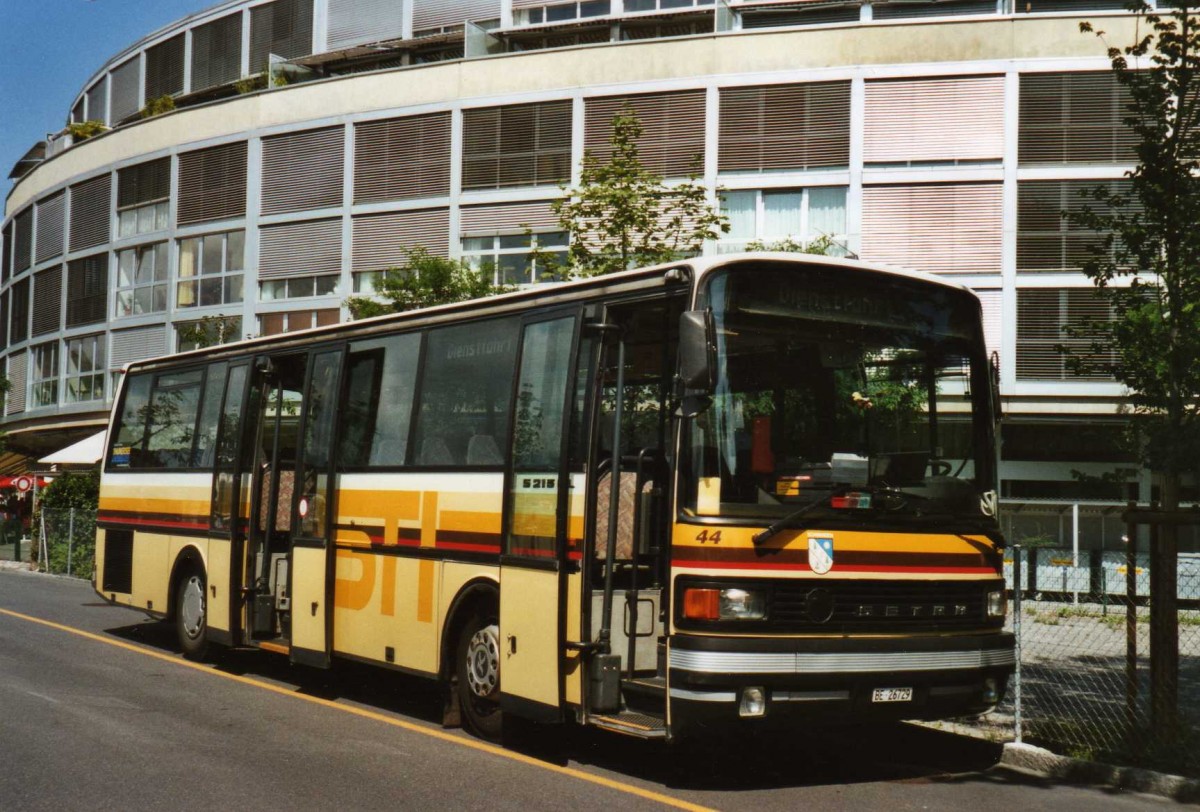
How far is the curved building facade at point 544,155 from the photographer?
32.2 meters

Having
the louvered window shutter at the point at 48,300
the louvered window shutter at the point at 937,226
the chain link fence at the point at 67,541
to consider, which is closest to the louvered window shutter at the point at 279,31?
the louvered window shutter at the point at 48,300

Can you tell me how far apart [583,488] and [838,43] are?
26879 mm

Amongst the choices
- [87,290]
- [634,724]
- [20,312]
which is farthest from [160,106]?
[634,724]

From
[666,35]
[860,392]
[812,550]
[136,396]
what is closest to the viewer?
[812,550]

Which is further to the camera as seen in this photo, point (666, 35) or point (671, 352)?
point (666, 35)

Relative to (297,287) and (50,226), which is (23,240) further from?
(297,287)

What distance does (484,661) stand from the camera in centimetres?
965

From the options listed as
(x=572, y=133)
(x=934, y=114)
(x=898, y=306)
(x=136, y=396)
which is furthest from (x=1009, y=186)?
(x=898, y=306)

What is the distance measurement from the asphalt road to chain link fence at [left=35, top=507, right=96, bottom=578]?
56.4 feet

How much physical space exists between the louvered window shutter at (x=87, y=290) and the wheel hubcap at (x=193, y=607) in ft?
111

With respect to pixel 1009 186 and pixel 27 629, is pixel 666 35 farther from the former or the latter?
pixel 27 629

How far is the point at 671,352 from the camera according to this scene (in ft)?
28.2

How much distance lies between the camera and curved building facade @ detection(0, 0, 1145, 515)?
3222 cm

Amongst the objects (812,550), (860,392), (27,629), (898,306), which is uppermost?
(898,306)
